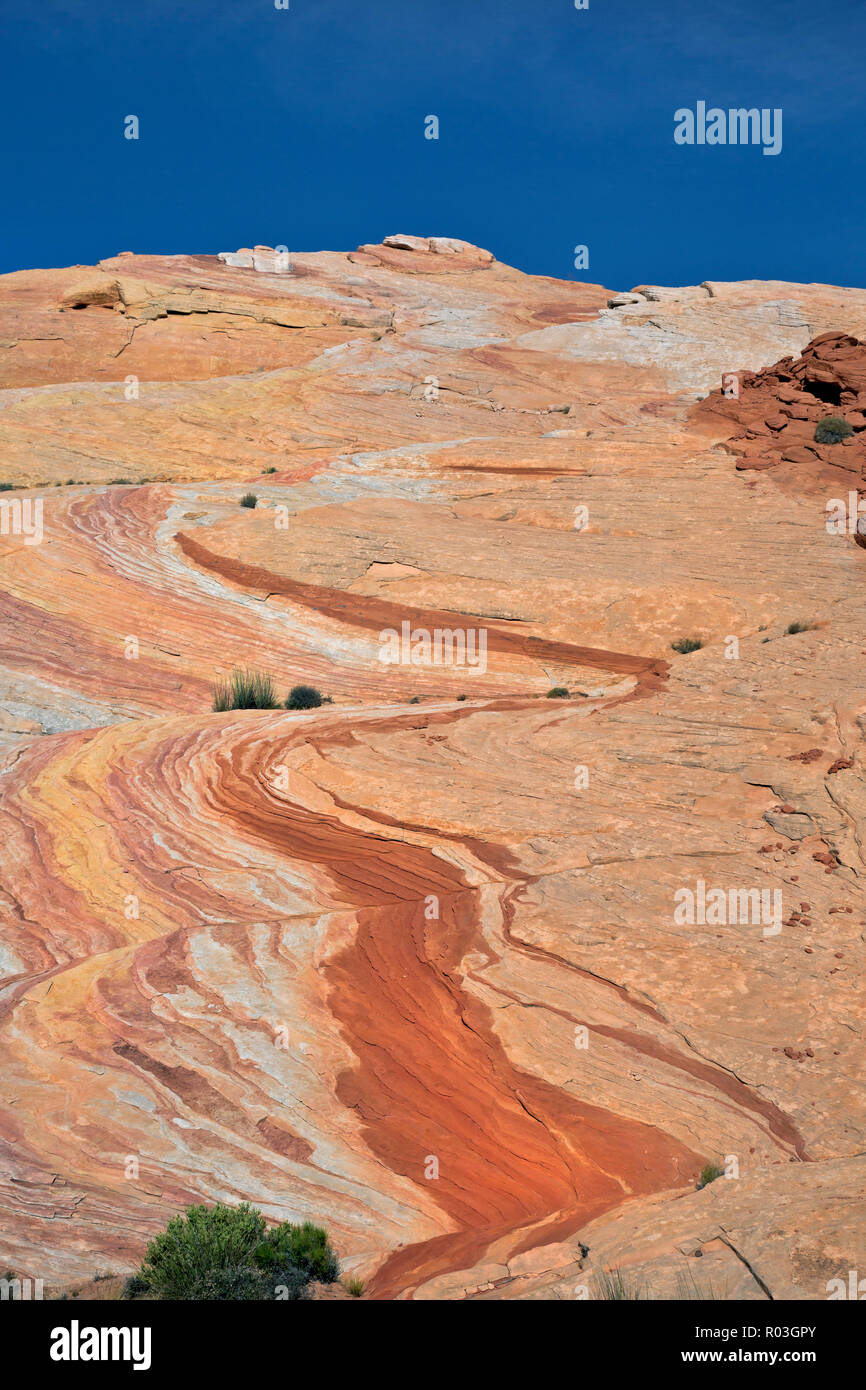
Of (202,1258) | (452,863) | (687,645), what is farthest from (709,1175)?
(687,645)

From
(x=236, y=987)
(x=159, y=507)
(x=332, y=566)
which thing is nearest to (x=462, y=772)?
(x=236, y=987)

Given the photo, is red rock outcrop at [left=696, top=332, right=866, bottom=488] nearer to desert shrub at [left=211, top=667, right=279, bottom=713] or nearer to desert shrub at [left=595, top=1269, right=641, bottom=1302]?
desert shrub at [left=211, top=667, right=279, bottom=713]

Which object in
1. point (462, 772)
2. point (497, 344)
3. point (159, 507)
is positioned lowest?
point (462, 772)

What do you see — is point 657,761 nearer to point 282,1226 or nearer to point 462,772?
point 462,772

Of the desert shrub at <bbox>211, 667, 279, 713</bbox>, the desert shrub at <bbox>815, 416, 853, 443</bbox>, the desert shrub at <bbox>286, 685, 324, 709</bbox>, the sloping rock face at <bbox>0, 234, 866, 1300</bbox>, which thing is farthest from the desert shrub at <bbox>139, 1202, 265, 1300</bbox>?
the desert shrub at <bbox>815, 416, 853, 443</bbox>

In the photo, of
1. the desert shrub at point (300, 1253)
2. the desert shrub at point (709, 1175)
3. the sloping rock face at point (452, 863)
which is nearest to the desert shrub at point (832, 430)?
the sloping rock face at point (452, 863)

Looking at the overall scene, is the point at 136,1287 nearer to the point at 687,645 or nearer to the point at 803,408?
the point at 687,645
